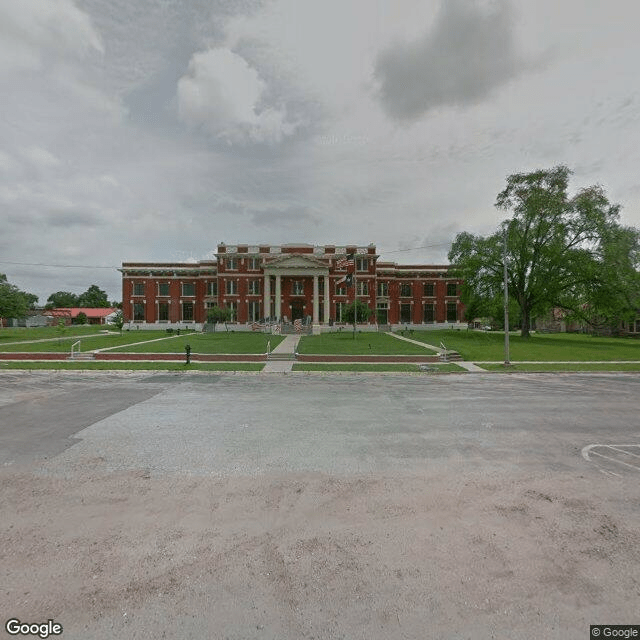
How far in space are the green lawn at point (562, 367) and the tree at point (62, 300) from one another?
6231 inches

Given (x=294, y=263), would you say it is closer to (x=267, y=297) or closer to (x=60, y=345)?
(x=267, y=297)

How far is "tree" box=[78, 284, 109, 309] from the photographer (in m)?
138

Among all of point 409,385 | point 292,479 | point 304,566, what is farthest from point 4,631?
point 409,385

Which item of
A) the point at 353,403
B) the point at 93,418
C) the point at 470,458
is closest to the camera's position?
the point at 470,458

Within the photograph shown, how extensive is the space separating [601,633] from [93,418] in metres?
10.5

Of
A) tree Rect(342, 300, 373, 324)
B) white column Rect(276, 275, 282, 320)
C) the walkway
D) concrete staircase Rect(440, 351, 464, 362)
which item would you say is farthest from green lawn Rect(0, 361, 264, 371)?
white column Rect(276, 275, 282, 320)

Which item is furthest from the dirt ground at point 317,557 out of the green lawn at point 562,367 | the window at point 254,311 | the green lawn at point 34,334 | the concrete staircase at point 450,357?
the window at point 254,311

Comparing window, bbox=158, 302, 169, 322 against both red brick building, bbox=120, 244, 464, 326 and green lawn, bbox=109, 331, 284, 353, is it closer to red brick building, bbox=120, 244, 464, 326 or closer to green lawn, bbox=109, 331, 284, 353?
red brick building, bbox=120, 244, 464, 326

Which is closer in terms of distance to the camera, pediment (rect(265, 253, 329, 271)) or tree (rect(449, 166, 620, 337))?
tree (rect(449, 166, 620, 337))

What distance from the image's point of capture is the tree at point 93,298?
13850 cm

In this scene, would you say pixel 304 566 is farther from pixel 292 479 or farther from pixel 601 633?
pixel 601 633

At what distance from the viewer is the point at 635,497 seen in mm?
4961

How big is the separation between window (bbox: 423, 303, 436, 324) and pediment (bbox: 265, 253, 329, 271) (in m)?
20.7
